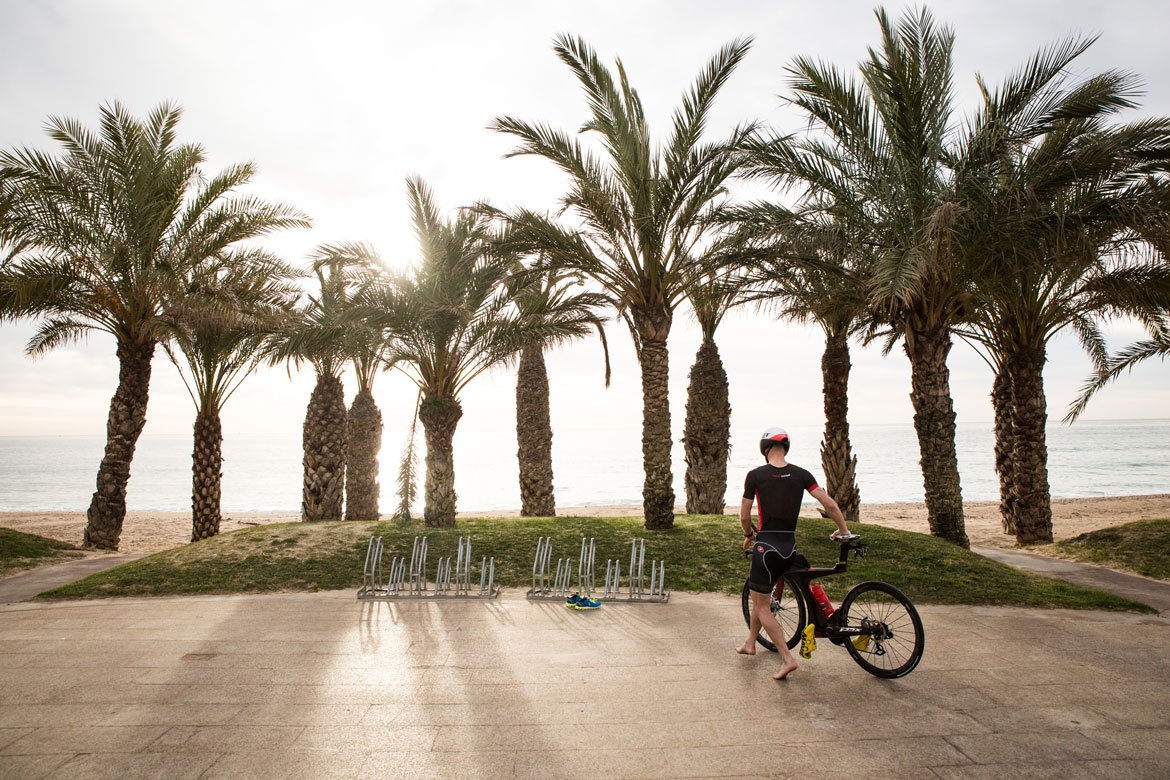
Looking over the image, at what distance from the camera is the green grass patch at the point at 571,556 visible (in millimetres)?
8805

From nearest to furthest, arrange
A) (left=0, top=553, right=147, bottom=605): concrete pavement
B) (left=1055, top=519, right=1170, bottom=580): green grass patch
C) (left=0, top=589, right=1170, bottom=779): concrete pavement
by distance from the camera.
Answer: (left=0, top=589, right=1170, bottom=779): concrete pavement
(left=0, top=553, right=147, bottom=605): concrete pavement
(left=1055, top=519, right=1170, bottom=580): green grass patch

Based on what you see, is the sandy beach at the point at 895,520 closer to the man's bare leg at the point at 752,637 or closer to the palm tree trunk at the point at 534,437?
the palm tree trunk at the point at 534,437

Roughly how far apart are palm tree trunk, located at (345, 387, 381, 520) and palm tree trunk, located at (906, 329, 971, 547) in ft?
47.7

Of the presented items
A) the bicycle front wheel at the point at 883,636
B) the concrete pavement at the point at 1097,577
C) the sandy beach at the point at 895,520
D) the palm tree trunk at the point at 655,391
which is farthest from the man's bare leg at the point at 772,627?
the sandy beach at the point at 895,520

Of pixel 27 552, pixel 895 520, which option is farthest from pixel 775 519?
pixel 895 520

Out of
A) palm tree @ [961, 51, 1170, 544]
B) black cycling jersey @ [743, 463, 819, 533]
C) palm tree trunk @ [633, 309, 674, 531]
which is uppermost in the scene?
palm tree @ [961, 51, 1170, 544]

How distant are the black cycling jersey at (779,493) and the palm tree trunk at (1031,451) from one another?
11.7 m

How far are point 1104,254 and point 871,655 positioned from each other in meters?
9.78

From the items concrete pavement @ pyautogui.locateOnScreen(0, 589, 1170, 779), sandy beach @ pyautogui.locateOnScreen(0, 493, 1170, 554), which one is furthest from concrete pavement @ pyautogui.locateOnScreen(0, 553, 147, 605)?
sandy beach @ pyautogui.locateOnScreen(0, 493, 1170, 554)

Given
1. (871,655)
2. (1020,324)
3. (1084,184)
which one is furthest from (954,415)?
(871,655)

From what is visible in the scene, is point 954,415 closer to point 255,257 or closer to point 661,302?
point 661,302

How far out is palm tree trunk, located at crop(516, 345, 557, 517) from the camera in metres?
19.9

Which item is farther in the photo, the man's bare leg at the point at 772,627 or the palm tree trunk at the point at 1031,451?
the palm tree trunk at the point at 1031,451

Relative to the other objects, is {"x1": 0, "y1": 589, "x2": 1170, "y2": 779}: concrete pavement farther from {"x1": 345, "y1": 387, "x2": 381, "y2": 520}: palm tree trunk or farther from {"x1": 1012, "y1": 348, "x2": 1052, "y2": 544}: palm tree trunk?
{"x1": 345, "y1": 387, "x2": 381, "y2": 520}: palm tree trunk
